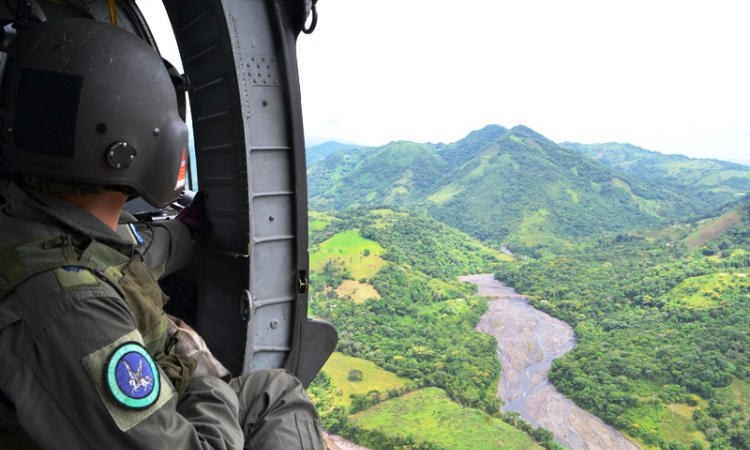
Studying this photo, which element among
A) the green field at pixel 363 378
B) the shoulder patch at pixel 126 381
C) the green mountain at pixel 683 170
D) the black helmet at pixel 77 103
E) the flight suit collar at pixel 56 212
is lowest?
the green field at pixel 363 378

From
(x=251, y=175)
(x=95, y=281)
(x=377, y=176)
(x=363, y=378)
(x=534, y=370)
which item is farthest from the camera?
(x=377, y=176)

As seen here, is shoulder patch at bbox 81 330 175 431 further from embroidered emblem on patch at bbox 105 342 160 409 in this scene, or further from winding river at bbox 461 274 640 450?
winding river at bbox 461 274 640 450

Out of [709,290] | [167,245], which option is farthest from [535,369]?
[167,245]

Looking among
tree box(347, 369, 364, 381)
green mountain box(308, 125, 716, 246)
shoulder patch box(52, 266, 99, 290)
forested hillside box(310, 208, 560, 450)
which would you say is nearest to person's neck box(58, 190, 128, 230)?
shoulder patch box(52, 266, 99, 290)

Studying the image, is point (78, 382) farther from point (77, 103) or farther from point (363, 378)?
point (363, 378)

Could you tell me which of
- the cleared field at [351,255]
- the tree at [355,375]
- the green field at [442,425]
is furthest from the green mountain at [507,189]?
the tree at [355,375]

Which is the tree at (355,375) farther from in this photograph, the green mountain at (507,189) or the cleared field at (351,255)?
the green mountain at (507,189)
